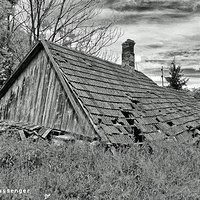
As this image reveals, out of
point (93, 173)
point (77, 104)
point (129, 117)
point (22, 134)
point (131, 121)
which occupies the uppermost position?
point (77, 104)

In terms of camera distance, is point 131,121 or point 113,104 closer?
point 131,121

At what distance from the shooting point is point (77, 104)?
7.23m

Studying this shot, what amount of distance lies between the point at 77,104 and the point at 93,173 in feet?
8.49

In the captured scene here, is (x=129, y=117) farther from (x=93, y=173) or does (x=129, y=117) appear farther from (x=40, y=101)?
(x=93, y=173)

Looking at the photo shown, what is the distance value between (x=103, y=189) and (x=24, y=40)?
686 inches

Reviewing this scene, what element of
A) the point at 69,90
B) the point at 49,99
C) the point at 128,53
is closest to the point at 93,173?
the point at 69,90

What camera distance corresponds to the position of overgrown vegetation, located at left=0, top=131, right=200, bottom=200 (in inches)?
175

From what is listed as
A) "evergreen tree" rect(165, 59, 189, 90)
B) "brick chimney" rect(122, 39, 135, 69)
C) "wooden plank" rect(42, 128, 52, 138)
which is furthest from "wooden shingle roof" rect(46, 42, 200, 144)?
"evergreen tree" rect(165, 59, 189, 90)

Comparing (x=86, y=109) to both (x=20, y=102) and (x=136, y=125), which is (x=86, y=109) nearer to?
(x=136, y=125)

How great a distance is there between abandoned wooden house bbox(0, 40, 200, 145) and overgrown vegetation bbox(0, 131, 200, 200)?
994 mm

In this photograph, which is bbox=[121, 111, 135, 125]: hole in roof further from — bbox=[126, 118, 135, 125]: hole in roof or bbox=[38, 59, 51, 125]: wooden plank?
bbox=[38, 59, 51, 125]: wooden plank

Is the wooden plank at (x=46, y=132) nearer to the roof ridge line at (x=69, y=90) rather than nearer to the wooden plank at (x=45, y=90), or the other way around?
the wooden plank at (x=45, y=90)

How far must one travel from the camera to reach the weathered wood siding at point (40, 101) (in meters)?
7.69

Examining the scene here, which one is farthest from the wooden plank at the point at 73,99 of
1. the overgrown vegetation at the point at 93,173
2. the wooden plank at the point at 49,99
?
the overgrown vegetation at the point at 93,173
